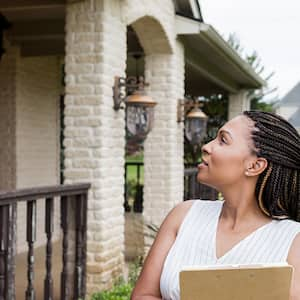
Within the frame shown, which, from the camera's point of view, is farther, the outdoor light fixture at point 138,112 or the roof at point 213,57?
→ the roof at point 213,57

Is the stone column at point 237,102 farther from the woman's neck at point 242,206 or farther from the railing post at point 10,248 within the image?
the woman's neck at point 242,206

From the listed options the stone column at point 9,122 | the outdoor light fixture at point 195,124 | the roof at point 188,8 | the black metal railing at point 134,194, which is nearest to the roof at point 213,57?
the roof at point 188,8

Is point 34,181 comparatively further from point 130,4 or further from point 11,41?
point 130,4

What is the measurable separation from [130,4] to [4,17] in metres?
1.56

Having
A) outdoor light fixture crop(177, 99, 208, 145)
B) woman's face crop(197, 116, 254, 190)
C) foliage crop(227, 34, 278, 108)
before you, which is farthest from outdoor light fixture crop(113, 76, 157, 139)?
foliage crop(227, 34, 278, 108)

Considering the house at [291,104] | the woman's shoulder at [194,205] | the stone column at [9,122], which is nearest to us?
the woman's shoulder at [194,205]

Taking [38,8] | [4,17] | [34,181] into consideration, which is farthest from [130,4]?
[34,181]

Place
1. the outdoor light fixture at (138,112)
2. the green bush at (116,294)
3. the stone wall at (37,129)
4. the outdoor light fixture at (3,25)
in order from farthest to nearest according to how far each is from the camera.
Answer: the stone wall at (37,129) < the outdoor light fixture at (3,25) < the outdoor light fixture at (138,112) < the green bush at (116,294)

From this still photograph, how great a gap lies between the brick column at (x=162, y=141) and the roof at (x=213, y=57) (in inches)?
12.3

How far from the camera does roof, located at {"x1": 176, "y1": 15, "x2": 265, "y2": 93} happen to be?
7637mm

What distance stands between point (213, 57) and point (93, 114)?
4432mm

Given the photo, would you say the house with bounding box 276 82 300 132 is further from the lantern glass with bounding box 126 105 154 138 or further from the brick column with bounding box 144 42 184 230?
the lantern glass with bounding box 126 105 154 138

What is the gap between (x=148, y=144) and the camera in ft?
25.4

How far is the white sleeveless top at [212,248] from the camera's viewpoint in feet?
5.58
